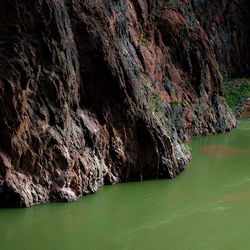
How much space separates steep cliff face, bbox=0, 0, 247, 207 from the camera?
33.6ft

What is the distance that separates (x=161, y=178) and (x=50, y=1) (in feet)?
24.7

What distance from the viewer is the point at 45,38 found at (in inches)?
449

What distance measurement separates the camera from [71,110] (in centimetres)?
1223

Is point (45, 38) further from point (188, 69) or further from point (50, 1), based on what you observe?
point (188, 69)

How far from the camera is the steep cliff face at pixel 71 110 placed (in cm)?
1025

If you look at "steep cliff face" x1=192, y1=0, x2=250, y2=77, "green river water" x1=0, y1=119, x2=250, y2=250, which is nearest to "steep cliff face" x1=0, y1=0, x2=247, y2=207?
"green river water" x1=0, y1=119, x2=250, y2=250

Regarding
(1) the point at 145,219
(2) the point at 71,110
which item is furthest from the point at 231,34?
(1) the point at 145,219

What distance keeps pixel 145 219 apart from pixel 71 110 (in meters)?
4.64

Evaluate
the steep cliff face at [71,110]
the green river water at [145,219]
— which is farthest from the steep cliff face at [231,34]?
the green river water at [145,219]

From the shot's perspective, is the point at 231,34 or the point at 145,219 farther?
the point at 231,34

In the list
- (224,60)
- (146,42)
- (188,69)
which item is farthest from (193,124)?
(224,60)

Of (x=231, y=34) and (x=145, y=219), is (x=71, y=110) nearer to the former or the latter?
(x=145, y=219)

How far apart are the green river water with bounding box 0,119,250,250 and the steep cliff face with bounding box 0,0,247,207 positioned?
2.17 ft

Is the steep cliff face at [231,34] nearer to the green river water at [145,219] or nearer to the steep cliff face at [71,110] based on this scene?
the steep cliff face at [71,110]
